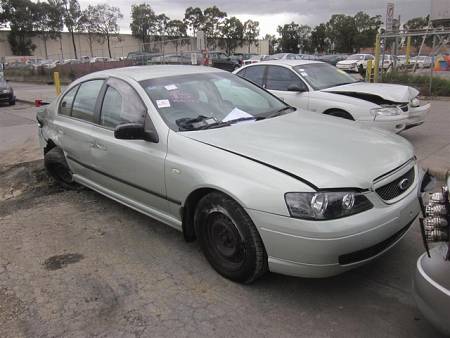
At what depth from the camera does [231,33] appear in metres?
88.7

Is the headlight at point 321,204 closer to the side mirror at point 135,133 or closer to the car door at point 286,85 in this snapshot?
the side mirror at point 135,133

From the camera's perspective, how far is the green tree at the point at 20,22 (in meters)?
73.3

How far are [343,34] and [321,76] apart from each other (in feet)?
265

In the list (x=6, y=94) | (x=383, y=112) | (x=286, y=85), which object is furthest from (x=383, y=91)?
(x=6, y=94)

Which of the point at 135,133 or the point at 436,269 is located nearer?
the point at 436,269

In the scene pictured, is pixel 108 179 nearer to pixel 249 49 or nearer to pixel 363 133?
pixel 363 133

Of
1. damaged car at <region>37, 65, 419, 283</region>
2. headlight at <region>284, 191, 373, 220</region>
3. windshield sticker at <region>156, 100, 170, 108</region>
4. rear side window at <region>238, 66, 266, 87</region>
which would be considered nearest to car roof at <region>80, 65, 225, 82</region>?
damaged car at <region>37, 65, 419, 283</region>

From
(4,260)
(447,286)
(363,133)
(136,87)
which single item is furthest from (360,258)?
(4,260)

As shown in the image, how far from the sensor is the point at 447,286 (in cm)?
212

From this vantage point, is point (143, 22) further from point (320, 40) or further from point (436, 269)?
point (436, 269)

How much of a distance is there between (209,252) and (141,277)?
58 cm

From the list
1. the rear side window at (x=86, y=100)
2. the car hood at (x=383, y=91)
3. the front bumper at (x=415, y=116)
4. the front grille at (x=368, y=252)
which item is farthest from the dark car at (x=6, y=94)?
the front grille at (x=368, y=252)

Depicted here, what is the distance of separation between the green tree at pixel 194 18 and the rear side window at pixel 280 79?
8888 cm

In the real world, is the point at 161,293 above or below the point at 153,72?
below
